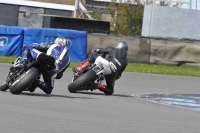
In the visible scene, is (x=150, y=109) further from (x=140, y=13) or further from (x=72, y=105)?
(x=140, y=13)

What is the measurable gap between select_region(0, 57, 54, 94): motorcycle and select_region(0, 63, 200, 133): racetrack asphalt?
→ 15cm

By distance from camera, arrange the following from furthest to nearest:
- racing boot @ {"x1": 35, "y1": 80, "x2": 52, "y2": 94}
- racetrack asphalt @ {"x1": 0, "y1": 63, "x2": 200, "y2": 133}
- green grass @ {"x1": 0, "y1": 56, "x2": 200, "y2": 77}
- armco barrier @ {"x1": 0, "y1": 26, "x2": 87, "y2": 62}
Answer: armco barrier @ {"x1": 0, "y1": 26, "x2": 87, "y2": 62}, green grass @ {"x1": 0, "y1": 56, "x2": 200, "y2": 77}, racing boot @ {"x1": 35, "y1": 80, "x2": 52, "y2": 94}, racetrack asphalt @ {"x1": 0, "y1": 63, "x2": 200, "y2": 133}

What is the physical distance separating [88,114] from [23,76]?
2.25m

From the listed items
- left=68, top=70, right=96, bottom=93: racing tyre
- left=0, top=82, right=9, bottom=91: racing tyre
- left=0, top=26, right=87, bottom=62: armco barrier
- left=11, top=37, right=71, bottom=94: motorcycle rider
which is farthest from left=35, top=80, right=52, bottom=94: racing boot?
left=0, top=26, right=87, bottom=62: armco barrier

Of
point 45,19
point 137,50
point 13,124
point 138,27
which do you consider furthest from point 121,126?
point 45,19

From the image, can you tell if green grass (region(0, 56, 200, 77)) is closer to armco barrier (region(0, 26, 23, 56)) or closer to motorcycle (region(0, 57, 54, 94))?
armco barrier (region(0, 26, 23, 56))

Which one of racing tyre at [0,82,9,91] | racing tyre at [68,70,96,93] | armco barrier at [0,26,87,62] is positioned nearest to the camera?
racing tyre at [0,82,9,91]

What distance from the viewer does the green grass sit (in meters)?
22.3

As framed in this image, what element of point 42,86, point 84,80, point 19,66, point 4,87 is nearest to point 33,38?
point 84,80

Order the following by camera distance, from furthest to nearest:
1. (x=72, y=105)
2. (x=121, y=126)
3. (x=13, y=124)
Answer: (x=72, y=105), (x=121, y=126), (x=13, y=124)

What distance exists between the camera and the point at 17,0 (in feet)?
131

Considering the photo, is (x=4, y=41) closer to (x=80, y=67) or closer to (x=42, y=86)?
(x=80, y=67)

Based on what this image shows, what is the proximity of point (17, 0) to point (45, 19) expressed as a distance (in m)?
2.48

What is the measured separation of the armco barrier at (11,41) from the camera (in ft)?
82.0
